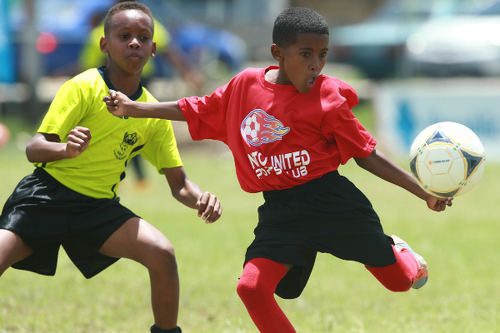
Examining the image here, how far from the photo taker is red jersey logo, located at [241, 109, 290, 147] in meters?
5.25

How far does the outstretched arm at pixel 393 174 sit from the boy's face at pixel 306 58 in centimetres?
48

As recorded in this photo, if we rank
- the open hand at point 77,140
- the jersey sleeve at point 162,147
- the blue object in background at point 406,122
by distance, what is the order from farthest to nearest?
1. the blue object in background at point 406,122
2. the jersey sleeve at point 162,147
3. the open hand at point 77,140

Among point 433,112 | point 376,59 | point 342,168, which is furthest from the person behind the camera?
point 376,59

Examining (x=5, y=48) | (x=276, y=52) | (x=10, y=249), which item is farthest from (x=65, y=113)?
(x=5, y=48)

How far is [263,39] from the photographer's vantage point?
Result: 2444 centimetres

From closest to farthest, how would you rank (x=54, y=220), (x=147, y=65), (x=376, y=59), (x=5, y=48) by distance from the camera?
(x=54, y=220) < (x=147, y=65) < (x=5, y=48) < (x=376, y=59)

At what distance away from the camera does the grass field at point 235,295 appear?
22.2 ft

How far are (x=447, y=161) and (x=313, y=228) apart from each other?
74 cm

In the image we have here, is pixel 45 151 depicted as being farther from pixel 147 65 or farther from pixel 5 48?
pixel 5 48

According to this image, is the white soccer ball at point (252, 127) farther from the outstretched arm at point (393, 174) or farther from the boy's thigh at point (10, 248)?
the boy's thigh at point (10, 248)

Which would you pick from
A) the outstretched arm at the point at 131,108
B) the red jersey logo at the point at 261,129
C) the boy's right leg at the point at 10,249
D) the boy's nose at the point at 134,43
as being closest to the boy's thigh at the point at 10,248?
the boy's right leg at the point at 10,249

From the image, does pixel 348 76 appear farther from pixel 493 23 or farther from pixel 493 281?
pixel 493 281

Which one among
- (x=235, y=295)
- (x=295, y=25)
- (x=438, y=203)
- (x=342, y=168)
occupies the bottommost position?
(x=342, y=168)

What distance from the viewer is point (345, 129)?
5.23 meters
